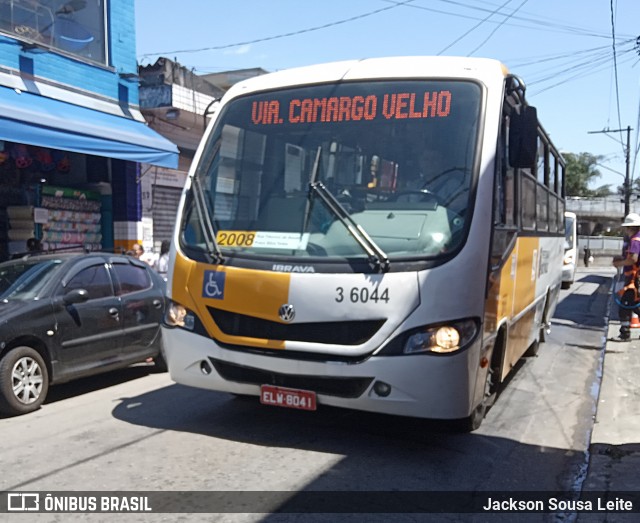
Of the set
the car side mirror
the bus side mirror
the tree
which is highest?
the tree

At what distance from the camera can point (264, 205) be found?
17.0 ft

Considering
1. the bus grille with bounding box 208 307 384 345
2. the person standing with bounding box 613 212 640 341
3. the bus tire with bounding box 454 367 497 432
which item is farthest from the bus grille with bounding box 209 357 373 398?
the person standing with bounding box 613 212 640 341

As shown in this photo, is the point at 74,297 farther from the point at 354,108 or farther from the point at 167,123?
the point at 167,123

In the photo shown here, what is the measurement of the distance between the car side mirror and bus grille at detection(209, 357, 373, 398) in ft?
8.17

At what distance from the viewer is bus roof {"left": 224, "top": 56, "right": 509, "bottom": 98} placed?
5.17 metres

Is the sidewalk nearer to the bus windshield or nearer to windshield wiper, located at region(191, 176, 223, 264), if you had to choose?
the bus windshield

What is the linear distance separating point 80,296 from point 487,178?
4298 millimetres

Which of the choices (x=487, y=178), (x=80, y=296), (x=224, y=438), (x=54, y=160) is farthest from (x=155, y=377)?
(x=54, y=160)

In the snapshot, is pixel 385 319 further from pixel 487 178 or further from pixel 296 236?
pixel 487 178

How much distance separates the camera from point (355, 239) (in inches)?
185

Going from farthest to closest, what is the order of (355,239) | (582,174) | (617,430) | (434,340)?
(582,174) → (617,430) → (355,239) → (434,340)

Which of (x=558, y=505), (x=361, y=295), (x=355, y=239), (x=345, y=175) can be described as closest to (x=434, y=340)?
(x=361, y=295)

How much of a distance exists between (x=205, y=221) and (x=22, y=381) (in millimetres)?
2590

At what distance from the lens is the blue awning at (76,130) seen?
10.1 meters
